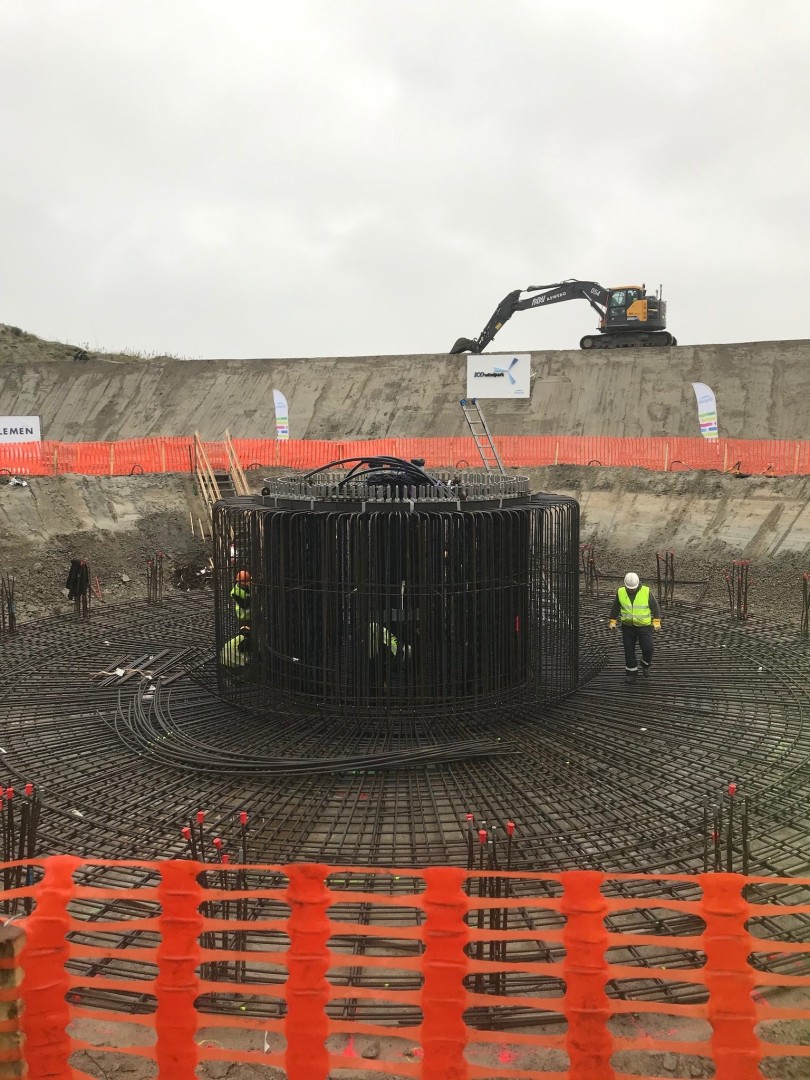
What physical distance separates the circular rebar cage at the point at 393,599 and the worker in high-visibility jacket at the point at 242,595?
43cm

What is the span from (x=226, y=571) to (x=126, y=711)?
1826mm

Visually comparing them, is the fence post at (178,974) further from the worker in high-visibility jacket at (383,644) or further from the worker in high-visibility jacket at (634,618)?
the worker in high-visibility jacket at (634,618)

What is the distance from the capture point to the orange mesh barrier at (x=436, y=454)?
69.9ft

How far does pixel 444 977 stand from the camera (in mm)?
3434

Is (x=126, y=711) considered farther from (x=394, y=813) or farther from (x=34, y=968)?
(x=34, y=968)

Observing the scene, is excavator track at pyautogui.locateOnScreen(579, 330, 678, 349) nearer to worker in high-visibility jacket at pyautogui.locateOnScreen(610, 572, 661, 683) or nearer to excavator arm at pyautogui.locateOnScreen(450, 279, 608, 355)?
excavator arm at pyautogui.locateOnScreen(450, 279, 608, 355)

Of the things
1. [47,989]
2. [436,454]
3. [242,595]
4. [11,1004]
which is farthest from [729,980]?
[436,454]

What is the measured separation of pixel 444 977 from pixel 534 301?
3359 cm

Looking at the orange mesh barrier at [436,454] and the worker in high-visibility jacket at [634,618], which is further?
the orange mesh barrier at [436,454]

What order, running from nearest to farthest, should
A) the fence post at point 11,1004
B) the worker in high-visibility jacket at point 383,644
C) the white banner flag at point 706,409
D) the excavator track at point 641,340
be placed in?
the fence post at point 11,1004, the worker in high-visibility jacket at point 383,644, the white banner flag at point 706,409, the excavator track at point 641,340

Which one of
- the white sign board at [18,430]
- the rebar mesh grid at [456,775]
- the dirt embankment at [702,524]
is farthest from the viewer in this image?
the white sign board at [18,430]

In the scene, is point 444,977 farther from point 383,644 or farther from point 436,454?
point 436,454

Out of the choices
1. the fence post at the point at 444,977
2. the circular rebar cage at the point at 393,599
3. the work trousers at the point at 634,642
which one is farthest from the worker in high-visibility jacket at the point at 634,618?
the fence post at the point at 444,977

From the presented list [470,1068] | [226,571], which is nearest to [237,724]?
[226,571]
